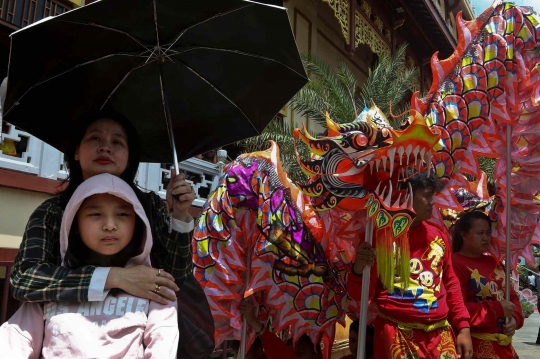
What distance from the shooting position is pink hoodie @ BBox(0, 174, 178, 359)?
1440 millimetres

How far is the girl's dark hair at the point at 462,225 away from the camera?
3416 mm

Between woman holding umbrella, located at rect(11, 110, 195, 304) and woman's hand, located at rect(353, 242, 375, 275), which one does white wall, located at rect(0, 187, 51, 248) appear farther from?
woman's hand, located at rect(353, 242, 375, 275)

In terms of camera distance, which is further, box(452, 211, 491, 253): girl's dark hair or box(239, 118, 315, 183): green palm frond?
box(239, 118, 315, 183): green palm frond

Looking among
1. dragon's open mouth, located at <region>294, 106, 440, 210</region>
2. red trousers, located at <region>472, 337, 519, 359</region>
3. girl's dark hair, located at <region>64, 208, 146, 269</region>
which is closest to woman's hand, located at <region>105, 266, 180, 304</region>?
girl's dark hair, located at <region>64, 208, 146, 269</region>

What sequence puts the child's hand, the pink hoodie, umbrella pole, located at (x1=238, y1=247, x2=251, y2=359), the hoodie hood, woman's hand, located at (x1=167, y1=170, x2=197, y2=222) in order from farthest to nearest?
1. umbrella pole, located at (x1=238, y1=247, x2=251, y2=359)
2. the child's hand
3. woman's hand, located at (x1=167, y1=170, x2=197, y2=222)
4. the hoodie hood
5. the pink hoodie

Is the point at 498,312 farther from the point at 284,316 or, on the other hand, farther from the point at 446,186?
the point at 284,316

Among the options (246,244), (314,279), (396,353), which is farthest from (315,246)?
(396,353)

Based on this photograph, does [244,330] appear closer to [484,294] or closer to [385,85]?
[484,294]

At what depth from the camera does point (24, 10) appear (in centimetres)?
451

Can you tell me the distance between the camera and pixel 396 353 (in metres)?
2.61

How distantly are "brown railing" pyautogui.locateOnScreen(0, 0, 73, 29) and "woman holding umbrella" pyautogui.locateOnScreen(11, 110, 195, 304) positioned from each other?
3.10 meters

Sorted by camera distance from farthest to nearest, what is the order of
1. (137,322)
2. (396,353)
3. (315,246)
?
(315,246) < (396,353) < (137,322)

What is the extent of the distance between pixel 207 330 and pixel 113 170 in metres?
0.67

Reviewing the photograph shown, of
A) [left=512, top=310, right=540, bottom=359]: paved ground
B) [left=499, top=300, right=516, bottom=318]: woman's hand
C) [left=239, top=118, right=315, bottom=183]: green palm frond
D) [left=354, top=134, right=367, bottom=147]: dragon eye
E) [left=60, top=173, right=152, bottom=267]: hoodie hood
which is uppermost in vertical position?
[left=239, top=118, right=315, bottom=183]: green palm frond
